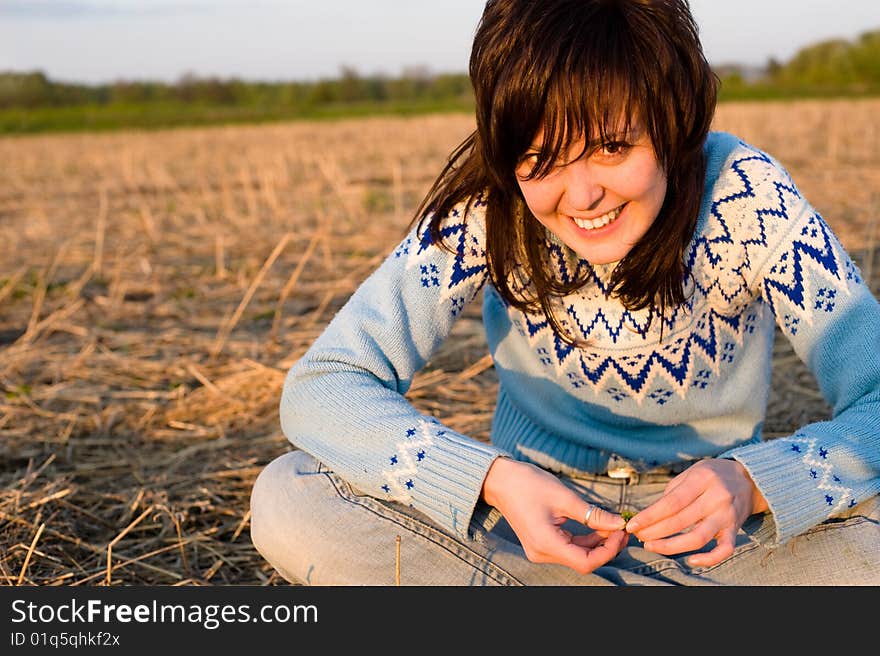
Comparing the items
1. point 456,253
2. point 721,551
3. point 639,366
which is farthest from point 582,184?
point 721,551

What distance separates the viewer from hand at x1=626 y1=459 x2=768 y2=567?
137 cm

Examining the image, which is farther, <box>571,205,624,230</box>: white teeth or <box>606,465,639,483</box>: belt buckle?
<box>606,465,639,483</box>: belt buckle

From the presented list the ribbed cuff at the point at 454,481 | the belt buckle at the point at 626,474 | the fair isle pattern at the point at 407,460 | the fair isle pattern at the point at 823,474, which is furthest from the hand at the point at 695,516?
the belt buckle at the point at 626,474

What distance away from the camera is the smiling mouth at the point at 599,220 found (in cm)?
156

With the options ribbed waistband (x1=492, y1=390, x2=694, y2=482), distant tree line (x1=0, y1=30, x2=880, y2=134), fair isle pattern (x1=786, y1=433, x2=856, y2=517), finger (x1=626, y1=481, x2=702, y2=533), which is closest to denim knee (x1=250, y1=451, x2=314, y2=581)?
ribbed waistband (x1=492, y1=390, x2=694, y2=482)

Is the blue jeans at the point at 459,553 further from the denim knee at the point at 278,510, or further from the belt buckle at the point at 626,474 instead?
the belt buckle at the point at 626,474

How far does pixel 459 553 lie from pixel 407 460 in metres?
0.18

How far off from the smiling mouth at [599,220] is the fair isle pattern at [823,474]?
0.45 meters

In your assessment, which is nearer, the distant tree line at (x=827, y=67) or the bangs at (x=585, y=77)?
the bangs at (x=585, y=77)

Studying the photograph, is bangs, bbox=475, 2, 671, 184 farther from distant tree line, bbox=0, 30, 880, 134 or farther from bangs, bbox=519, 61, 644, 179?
distant tree line, bbox=0, 30, 880, 134

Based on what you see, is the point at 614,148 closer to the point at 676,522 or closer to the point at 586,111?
the point at 586,111

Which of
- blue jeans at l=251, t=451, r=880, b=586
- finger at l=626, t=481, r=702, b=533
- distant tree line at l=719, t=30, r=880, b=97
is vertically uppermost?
distant tree line at l=719, t=30, r=880, b=97

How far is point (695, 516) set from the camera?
138cm
